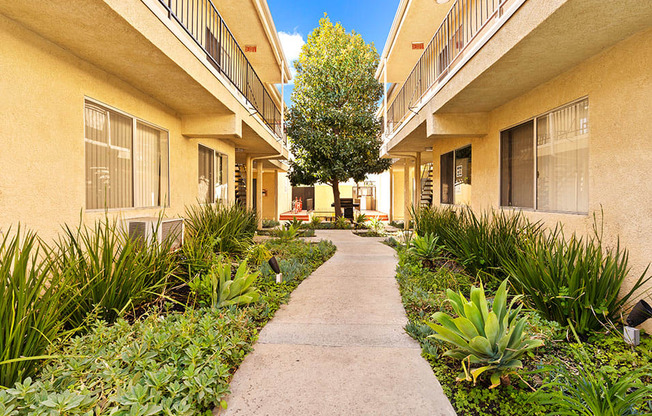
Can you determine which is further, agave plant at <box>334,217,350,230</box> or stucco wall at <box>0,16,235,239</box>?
agave plant at <box>334,217,350,230</box>

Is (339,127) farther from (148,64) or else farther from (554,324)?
(554,324)

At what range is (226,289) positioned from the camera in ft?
11.1

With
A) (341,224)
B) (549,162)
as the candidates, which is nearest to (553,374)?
(549,162)

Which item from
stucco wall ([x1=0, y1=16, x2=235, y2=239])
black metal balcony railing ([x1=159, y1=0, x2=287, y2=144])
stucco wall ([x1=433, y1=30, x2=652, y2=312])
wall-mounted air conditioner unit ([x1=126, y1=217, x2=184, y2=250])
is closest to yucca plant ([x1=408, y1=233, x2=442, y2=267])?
stucco wall ([x1=433, y1=30, x2=652, y2=312])

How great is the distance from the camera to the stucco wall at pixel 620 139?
10.1 feet

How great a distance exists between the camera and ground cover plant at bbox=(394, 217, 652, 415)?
1797mm

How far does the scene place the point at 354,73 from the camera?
1288 centimetres

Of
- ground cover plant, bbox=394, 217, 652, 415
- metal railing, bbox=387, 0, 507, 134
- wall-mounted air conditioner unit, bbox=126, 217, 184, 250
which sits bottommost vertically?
ground cover plant, bbox=394, 217, 652, 415

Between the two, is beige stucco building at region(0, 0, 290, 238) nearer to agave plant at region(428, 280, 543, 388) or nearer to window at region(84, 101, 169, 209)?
window at region(84, 101, 169, 209)

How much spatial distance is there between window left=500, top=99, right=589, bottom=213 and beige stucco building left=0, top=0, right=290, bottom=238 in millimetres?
4787

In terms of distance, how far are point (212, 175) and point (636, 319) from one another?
26.4 ft

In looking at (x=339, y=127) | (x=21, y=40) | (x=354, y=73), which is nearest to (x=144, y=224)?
(x=21, y=40)

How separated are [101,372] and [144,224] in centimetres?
291

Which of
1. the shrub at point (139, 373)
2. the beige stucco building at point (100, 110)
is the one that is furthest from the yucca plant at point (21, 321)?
the beige stucco building at point (100, 110)
